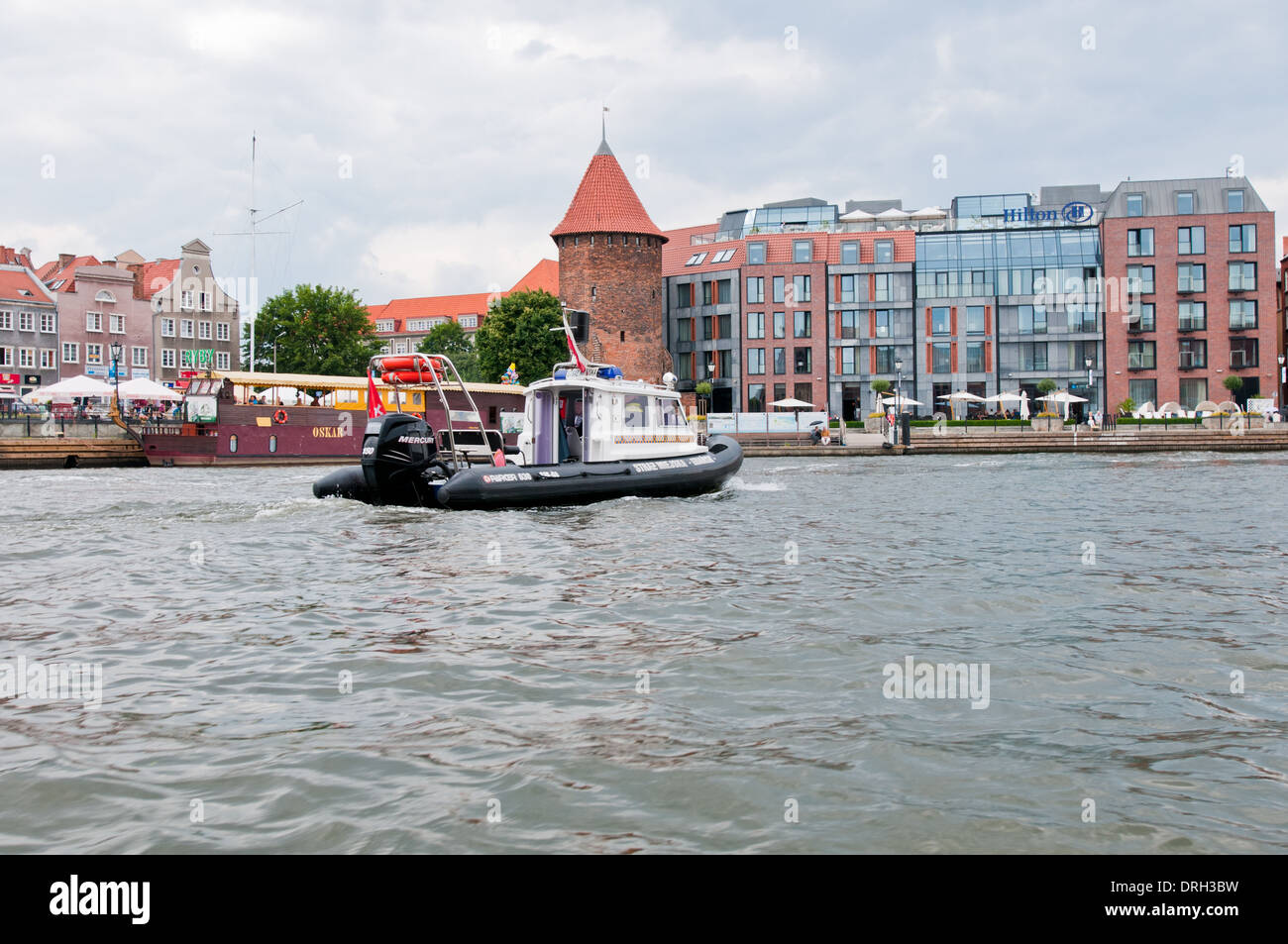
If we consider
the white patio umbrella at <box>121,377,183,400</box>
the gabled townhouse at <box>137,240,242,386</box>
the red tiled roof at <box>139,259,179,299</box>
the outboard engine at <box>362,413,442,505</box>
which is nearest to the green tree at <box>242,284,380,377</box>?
the gabled townhouse at <box>137,240,242,386</box>

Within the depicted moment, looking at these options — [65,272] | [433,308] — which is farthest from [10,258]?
[433,308]

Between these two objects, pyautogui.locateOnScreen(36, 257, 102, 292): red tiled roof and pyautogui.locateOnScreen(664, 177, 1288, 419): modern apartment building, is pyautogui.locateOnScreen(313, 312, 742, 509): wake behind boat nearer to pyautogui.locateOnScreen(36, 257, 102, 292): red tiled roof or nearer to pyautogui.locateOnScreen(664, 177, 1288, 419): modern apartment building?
pyautogui.locateOnScreen(664, 177, 1288, 419): modern apartment building

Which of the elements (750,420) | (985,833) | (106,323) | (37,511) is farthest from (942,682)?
(106,323)

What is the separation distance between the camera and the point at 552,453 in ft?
70.9

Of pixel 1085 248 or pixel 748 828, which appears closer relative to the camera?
pixel 748 828

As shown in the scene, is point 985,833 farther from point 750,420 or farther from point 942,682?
point 750,420

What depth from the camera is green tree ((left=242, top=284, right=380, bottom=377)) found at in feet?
→ 271

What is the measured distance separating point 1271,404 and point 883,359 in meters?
24.2

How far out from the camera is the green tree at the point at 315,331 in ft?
271

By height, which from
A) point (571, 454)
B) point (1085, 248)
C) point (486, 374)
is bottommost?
point (571, 454)

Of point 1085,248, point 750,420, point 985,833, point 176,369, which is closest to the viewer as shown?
point 985,833

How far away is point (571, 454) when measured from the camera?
21734mm
